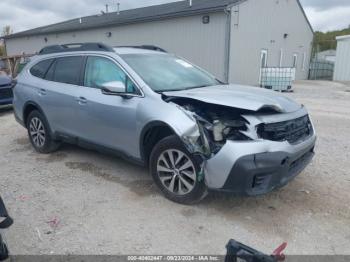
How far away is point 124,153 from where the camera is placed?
173 inches

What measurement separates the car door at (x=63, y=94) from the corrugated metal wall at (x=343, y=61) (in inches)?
962

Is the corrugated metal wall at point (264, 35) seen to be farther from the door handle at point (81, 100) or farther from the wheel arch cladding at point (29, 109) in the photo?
the door handle at point (81, 100)

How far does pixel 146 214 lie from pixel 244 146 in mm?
1315

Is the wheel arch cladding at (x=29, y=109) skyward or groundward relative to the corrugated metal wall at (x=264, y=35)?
groundward

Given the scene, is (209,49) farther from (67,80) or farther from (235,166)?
(235,166)

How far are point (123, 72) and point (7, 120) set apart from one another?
244 inches

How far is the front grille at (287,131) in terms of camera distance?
134 inches

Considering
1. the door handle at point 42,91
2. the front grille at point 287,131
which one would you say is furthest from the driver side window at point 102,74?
the front grille at point 287,131


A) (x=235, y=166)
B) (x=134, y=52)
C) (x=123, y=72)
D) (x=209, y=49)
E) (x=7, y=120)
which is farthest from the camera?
(x=209, y=49)

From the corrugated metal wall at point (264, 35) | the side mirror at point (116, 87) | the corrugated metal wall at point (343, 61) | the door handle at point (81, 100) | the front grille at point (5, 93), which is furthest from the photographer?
the corrugated metal wall at point (343, 61)

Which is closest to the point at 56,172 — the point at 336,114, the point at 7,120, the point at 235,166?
the point at 235,166

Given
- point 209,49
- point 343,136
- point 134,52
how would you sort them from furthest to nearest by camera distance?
point 209,49
point 343,136
point 134,52

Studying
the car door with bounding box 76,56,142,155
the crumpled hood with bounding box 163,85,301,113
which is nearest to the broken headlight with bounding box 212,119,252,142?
the crumpled hood with bounding box 163,85,301,113

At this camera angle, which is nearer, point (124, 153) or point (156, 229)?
point (156, 229)
